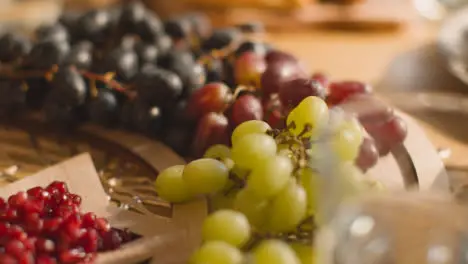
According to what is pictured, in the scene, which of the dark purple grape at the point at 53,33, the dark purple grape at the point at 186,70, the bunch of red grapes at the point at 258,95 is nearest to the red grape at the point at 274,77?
the bunch of red grapes at the point at 258,95

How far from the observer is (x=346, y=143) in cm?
47

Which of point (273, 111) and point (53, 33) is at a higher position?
point (53, 33)

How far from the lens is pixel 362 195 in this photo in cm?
46

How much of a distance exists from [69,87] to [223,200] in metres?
0.33

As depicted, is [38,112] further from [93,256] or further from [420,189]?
[420,189]

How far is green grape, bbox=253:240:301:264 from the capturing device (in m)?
Answer: 0.48

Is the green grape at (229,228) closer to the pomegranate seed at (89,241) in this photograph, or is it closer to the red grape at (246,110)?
the pomegranate seed at (89,241)

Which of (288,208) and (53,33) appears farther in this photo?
(53,33)

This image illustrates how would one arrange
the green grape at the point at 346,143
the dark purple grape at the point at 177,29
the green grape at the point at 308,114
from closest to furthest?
Answer: the green grape at the point at 346,143, the green grape at the point at 308,114, the dark purple grape at the point at 177,29

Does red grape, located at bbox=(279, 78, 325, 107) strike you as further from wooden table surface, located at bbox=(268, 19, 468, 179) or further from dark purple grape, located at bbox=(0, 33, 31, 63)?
dark purple grape, located at bbox=(0, 33, 31, 63)

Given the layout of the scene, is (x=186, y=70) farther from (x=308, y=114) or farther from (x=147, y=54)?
(x=308, y=114)

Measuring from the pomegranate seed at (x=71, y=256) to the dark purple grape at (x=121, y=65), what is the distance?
37cm

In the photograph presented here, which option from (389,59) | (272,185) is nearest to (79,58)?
(272,185)

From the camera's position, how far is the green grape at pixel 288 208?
52 centimetres
